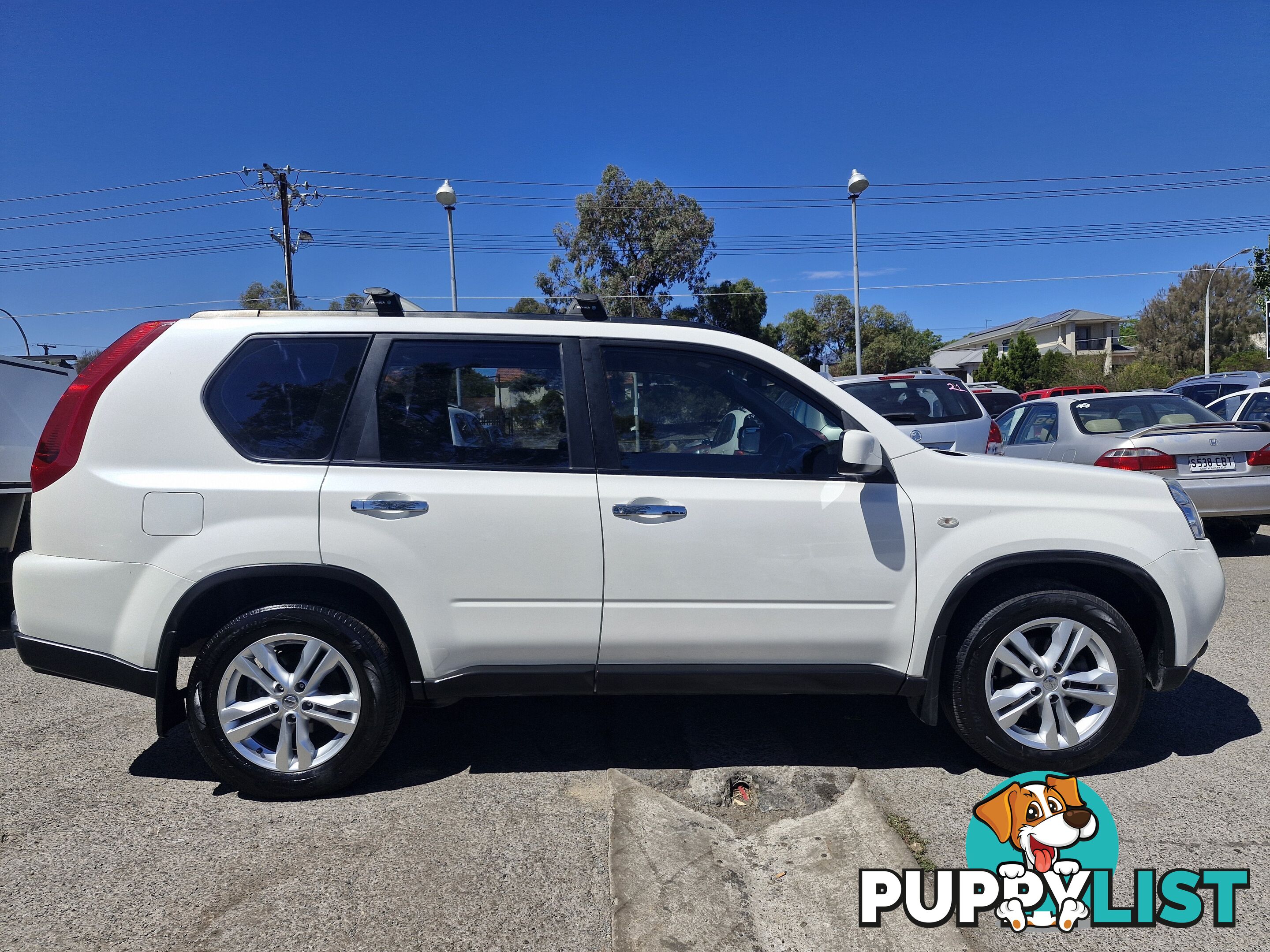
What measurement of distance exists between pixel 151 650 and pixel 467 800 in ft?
4.43

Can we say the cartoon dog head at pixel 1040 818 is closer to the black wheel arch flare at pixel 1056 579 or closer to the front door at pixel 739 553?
the black wheel arch flare at pixel 1056 579

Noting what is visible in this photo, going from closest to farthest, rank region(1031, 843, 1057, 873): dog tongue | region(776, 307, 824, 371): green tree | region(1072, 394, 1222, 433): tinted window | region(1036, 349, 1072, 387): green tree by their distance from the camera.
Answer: region(1031, 843, 1057, 873): dog tongue
region(1072, 394, 1222, 433): tinted window
region(1036, 349, 1072, 387): green tree
region(776, 307, 824, 371): green tree

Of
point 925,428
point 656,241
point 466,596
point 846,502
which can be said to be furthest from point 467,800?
point 656,241

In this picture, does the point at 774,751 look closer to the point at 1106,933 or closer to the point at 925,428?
the point at 1106,933

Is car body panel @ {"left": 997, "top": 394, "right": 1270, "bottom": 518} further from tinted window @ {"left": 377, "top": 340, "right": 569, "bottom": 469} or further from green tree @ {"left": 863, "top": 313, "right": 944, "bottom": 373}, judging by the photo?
green tree @ {"left": 863, "top": 313, "right": 944, "bottom": 373}

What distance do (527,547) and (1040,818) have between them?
6.93ft

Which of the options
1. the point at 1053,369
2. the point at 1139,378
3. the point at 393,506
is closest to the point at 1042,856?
→ the point at 393,506

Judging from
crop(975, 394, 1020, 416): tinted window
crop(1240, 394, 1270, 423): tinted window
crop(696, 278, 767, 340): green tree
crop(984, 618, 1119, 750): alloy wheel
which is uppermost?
crop(696, 278, 767, 340): green tree

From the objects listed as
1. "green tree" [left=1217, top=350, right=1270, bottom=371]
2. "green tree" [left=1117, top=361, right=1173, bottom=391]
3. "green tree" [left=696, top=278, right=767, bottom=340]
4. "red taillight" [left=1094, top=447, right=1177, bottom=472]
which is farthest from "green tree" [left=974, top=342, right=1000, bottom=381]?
"red taillight" [left=1094, top=447, right=1177, bottom=472]

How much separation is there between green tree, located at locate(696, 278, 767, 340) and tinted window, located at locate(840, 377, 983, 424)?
88.6 feet

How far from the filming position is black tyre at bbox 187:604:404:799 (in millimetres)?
3158

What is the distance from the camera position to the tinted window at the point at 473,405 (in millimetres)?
3260

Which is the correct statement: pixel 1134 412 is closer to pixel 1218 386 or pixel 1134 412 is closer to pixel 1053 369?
pixel 1218 386

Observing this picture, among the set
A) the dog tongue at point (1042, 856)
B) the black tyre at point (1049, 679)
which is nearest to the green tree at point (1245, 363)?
the black tyre at point (1049, 679)
